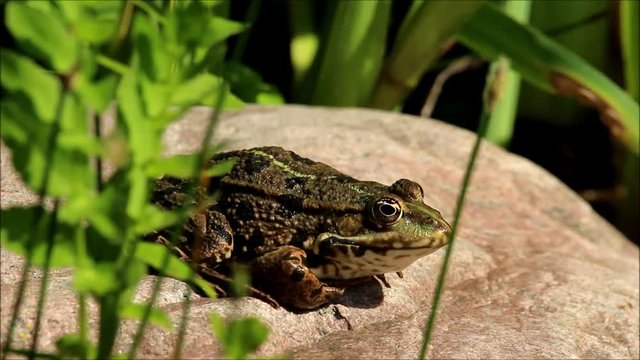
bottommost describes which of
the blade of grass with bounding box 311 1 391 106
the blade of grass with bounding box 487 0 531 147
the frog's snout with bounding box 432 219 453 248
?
the frog's snout with bounding box 432 219 453 248

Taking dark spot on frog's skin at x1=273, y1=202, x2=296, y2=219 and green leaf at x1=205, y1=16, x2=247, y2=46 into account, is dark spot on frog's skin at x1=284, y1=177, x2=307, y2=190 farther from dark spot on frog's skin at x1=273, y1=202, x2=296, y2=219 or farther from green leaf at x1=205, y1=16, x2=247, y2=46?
green leaf at x1=205, y1=16, x2=247, y2=46

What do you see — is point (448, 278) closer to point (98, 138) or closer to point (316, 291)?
point (316, 291)

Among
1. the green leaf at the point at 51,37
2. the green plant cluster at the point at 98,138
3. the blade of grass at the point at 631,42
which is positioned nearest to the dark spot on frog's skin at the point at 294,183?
the green plant cluster at the point at 98,138

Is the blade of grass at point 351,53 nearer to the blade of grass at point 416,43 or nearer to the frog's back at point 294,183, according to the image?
the blade of grass at point 416,43

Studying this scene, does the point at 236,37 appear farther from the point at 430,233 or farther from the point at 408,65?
the point at 430,233

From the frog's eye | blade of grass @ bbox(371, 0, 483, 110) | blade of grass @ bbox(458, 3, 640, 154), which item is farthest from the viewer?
blade of grass @ bbox(371, 0, 483, 110)

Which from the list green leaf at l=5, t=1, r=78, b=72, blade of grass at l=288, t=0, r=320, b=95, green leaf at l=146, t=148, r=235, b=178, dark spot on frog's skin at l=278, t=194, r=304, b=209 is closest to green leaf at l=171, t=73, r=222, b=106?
green leaf at l=146, t=148, r=235, b=178

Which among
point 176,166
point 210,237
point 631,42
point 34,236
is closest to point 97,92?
point 176,166
